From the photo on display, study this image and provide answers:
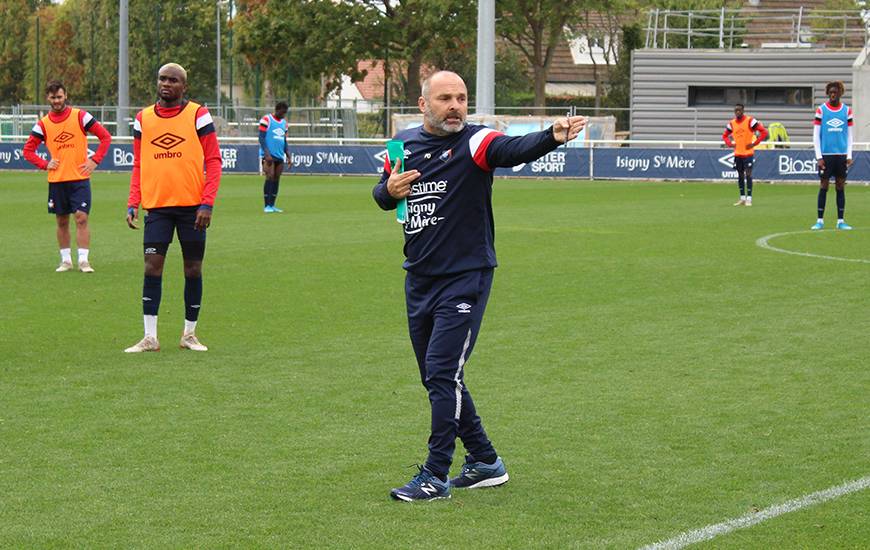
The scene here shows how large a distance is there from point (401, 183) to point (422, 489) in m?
1.37

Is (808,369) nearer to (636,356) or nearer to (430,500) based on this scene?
(636,356)

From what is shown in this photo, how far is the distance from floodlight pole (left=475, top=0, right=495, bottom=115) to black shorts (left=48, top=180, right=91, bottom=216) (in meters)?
22.3

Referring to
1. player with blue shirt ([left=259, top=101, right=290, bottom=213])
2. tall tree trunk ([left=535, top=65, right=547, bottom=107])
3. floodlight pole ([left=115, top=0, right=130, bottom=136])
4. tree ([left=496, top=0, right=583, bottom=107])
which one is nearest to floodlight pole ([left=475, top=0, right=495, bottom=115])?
player with blue shirt ([left=259, top=101, right=290, bottom=213])

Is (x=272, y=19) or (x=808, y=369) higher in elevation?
(x=272, y=19)

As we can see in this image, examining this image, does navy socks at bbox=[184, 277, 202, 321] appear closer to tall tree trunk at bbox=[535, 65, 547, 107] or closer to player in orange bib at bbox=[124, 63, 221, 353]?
player in orange bib at bbox=[124, 63, 221, 353]

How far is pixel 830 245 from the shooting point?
18.5m

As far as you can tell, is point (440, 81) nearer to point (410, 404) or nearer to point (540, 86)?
point (410, 404)

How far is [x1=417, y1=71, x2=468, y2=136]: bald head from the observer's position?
621 cm

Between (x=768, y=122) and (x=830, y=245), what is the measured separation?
31668mm

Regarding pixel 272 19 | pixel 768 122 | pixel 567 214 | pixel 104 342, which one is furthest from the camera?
pixel 272 19

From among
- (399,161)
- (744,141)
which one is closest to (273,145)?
(744,141)

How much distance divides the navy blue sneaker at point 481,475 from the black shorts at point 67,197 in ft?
31.9

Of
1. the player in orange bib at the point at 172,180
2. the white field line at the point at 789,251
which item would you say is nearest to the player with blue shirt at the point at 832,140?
the white field line at the point at 789,251

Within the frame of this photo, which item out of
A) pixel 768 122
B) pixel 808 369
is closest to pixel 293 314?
pixel 808 369
